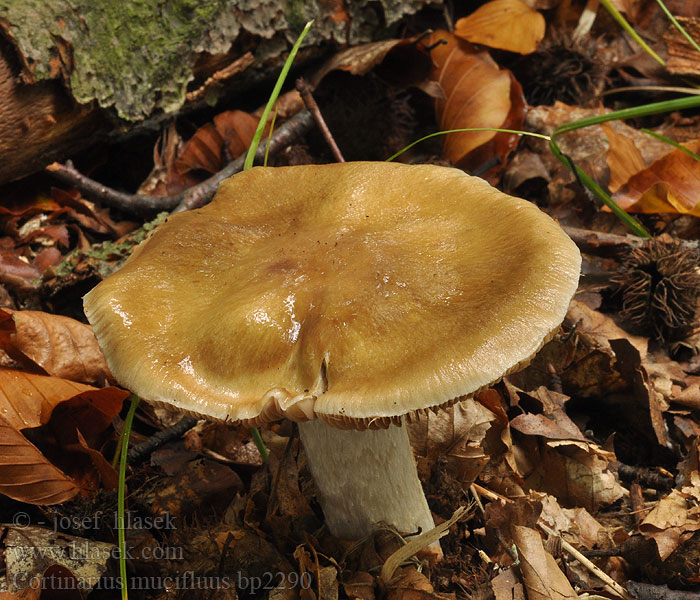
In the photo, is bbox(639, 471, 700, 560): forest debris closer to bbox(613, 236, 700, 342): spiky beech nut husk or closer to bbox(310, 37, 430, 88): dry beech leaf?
bbox(613, 236, 700, 342): spiky beech nut husk

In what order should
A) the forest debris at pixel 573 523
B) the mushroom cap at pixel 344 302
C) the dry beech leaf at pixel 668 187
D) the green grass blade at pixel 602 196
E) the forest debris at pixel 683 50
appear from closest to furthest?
1. the mushroom cap at pixel 344 302
2. the forest debris at pixel 573 523
3. the green grass blade at pixel 602 196
4. the dry beech leaf at pixel 668 187
5. the forest debris at pixel 683 50

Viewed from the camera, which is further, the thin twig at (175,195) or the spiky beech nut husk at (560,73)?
the spiky beech nut husk at (560,73)

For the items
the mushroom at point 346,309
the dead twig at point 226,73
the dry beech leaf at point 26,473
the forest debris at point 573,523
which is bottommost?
the forest debris at point 573,523

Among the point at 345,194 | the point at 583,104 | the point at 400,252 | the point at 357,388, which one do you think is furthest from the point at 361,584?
the point at 583,104

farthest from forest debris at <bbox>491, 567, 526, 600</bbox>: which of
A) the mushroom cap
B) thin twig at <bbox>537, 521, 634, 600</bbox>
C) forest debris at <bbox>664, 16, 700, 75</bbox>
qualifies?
forest debris at <bbox>664, 16, 700, 75</bbox>

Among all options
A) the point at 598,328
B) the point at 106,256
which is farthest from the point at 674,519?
the point at 106,256

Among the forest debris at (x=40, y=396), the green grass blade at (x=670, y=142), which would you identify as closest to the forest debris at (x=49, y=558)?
the forest debris at (x=40, y=396)

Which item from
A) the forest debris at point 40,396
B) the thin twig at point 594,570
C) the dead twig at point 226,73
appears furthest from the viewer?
the dead twig at point 226,73

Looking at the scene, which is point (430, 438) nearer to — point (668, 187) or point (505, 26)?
point (668, 187)

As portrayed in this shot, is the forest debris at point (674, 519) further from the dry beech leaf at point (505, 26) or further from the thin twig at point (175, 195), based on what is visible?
the dry beech leaf at point (505, 26)
